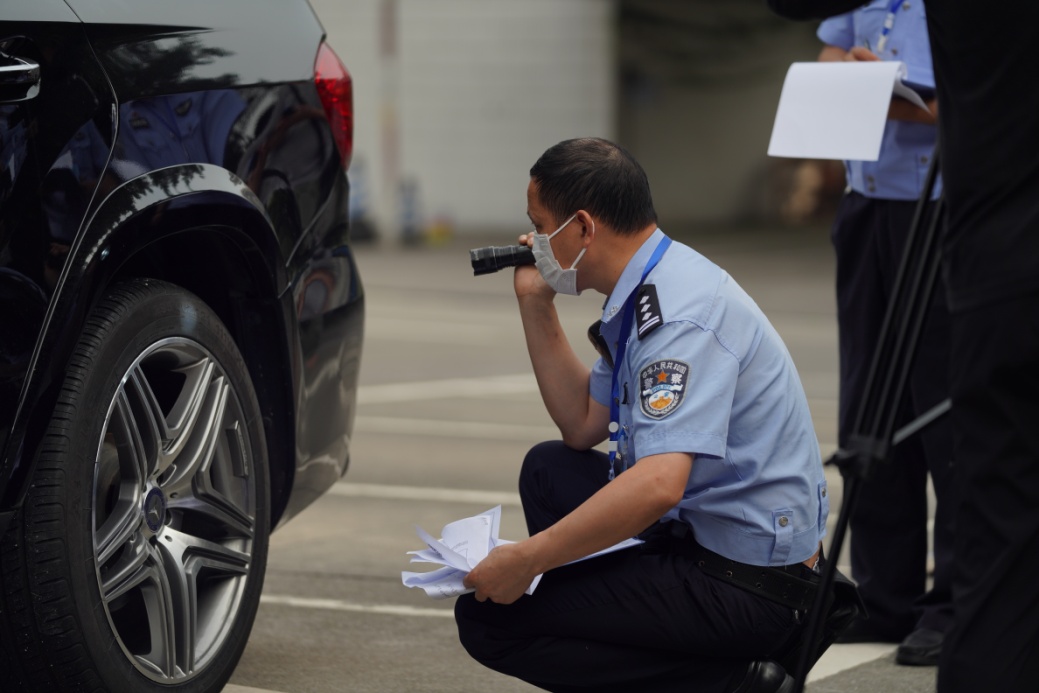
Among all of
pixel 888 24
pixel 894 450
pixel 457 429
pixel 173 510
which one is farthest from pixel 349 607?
pixel 457 429

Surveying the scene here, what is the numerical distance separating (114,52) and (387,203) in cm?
1665

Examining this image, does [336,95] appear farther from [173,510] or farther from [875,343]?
[875,343]

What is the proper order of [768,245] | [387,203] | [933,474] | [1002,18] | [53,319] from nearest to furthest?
[1002,18] < [53,319] < [933,474] < [387,203] < [768,245]

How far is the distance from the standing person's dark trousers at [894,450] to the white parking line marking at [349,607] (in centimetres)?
109

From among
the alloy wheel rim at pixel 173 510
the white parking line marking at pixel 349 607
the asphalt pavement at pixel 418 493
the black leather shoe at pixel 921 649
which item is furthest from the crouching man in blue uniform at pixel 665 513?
the white parking line marking at pixel 349 607

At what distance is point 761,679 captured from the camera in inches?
110

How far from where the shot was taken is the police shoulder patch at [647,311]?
8.86ft

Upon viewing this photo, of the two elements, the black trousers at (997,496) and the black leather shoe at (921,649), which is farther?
the black leather shoe at (921,649)

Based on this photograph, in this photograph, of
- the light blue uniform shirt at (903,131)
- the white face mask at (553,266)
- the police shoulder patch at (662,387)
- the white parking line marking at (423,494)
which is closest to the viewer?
the police shoulder patch at (662,387)

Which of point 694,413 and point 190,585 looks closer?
point 694,413

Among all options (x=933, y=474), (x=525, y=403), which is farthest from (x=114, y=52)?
(x=525, y=403)

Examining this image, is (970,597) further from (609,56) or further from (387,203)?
(609,56)

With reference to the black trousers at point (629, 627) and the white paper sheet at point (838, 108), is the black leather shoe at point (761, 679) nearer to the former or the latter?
the black trousers at point (629, 627)

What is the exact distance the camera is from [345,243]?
352 cm
